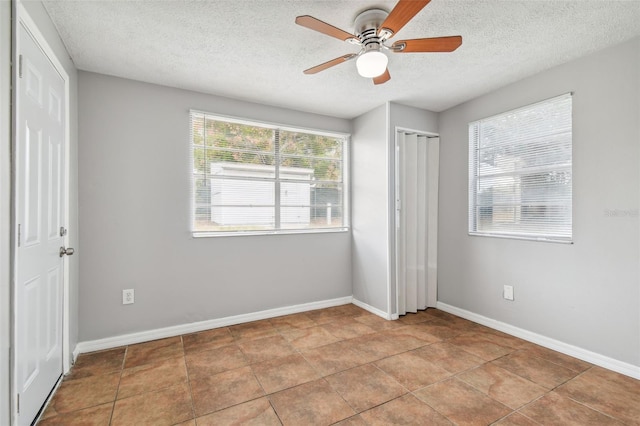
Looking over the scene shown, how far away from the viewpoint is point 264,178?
3.49m

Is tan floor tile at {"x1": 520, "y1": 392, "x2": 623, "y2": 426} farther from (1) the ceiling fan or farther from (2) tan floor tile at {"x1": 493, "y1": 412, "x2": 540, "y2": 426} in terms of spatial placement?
(1) the ceiling fan

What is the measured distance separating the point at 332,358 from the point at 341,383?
38 cm

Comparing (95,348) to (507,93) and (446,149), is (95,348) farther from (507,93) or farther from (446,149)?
(507,93)

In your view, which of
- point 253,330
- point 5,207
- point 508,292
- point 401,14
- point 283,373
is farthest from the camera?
point 253,330

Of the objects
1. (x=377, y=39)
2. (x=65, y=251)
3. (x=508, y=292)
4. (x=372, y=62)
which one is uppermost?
(x=377, y=39)

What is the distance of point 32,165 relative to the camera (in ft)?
5.53

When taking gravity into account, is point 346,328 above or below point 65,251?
below

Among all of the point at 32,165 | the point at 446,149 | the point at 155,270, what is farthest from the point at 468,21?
the point at 155,270

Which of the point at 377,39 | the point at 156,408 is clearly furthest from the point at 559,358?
the point at 156,408

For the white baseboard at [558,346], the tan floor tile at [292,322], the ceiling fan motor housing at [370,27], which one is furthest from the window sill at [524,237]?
the ceiling fan motor housing at [370,27]

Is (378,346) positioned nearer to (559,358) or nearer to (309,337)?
(309,337)

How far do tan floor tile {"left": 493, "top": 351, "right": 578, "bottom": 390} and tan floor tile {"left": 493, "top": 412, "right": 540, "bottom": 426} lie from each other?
0.47m

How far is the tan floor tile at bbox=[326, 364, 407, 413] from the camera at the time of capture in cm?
195

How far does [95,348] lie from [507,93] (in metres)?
4.48
